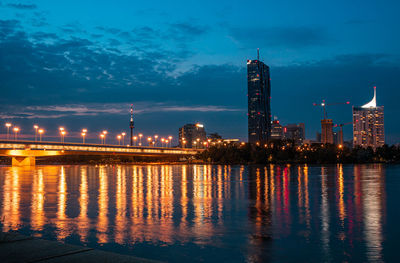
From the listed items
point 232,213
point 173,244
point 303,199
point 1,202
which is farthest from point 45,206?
point 303,199

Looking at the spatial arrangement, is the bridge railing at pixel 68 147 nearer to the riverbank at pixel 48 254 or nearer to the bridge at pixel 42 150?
the bridge at pixel 42 150

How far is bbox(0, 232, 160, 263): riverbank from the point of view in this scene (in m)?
8.35

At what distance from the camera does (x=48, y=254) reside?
8.80m

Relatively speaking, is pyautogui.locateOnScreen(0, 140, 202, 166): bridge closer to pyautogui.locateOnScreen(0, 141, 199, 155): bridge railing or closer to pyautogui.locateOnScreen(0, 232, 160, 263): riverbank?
pyautogui.locateOnScreen(0, 141, 199, 155): bridge railing

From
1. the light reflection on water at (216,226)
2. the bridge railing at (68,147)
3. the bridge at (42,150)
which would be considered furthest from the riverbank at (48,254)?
the bridge railing at (68,147)

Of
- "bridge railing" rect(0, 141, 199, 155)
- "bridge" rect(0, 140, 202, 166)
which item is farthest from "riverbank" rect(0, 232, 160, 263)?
"bridge railing" rect(0, 141, 199, 155)

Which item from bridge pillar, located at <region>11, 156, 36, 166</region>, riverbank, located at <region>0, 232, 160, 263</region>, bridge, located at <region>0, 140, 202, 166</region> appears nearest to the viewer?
riverbank, located at <region>0, 232, 160, 263</region>

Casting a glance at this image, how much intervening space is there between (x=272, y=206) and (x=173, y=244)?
1105cm

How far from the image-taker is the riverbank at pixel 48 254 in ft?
27.4

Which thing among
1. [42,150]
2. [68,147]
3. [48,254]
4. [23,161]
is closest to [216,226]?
[48,254]

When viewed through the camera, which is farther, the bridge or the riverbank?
the bridge

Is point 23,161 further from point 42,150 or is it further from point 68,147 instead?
point 68,147

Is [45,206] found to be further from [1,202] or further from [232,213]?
[232,213]

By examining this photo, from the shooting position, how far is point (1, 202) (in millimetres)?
25578
